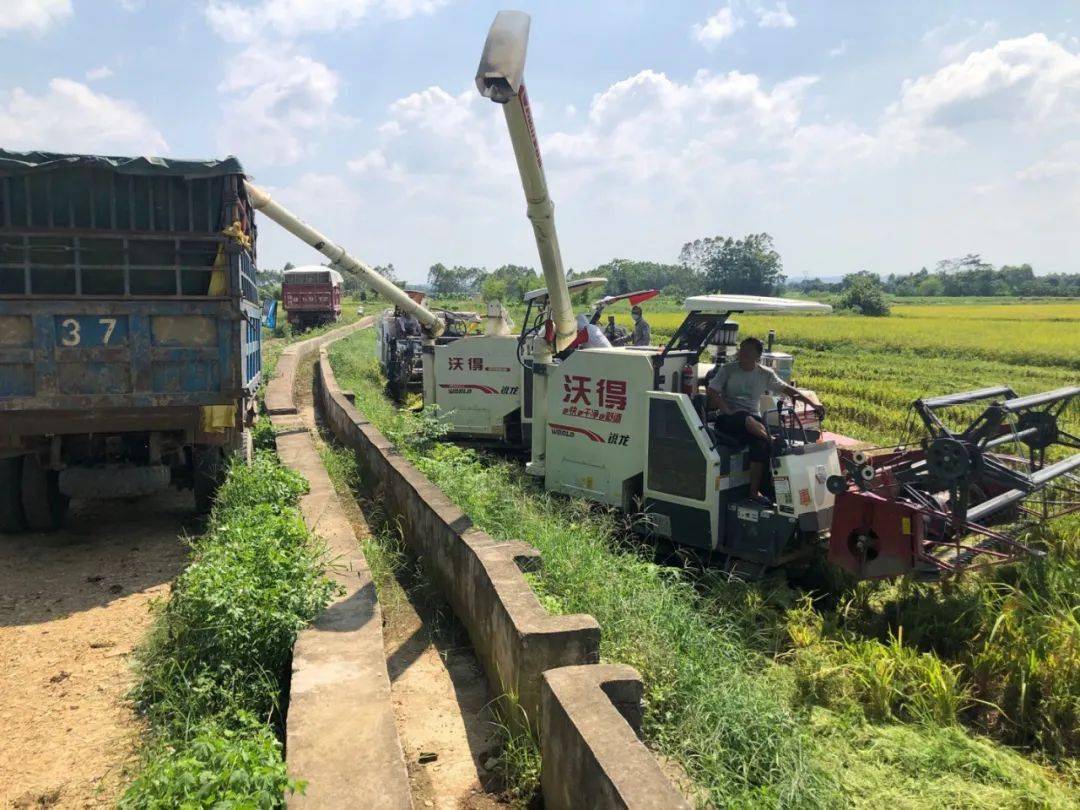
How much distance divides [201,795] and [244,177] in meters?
4.88

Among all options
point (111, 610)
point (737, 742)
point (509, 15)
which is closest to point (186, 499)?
point (111, 610)

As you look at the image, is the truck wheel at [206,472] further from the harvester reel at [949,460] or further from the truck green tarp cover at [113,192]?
the harvester reel at [949,460]

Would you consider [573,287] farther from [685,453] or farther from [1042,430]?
[1042,430]

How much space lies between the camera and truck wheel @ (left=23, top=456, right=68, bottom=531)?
Result: 5.99 meters

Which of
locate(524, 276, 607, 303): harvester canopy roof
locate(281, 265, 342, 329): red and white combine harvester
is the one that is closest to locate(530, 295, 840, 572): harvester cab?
locate(524, 276, 607, 303): harvester canopy roof

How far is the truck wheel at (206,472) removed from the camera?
20.7 ft

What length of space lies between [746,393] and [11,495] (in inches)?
232

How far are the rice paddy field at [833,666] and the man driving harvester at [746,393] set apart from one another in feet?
2.87

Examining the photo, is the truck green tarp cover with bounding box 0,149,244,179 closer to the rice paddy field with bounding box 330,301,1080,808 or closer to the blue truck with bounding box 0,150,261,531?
the blue truck with bounding box 0,150,261,531

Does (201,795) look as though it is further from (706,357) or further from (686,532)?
(706,357)

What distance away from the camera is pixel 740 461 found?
228 inches

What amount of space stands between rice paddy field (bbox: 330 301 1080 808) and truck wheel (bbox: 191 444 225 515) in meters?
1.75

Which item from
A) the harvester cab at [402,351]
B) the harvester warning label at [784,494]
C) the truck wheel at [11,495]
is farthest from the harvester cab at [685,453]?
the harvester cab at [402,351]

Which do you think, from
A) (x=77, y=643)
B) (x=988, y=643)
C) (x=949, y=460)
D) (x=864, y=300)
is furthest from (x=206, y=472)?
(x=864, y=300)
